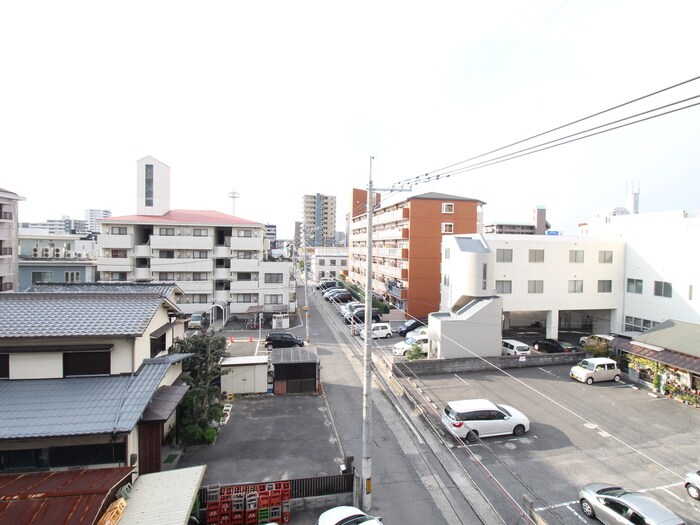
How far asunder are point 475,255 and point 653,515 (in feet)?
59.0

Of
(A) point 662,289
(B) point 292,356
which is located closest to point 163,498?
(B) point 292,356

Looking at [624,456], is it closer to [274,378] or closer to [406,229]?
[274,378]

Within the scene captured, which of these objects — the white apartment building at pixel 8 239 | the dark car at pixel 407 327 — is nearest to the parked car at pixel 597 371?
the dark car at pixel 407 327

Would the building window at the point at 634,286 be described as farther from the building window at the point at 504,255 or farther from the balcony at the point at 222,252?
the balcony at the point at 222,252

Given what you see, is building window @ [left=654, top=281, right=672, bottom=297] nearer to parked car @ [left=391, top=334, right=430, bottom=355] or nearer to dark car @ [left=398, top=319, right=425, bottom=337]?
parked car @ [left=391, top=334, right=430, bottom=355]

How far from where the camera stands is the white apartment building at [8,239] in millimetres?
28328

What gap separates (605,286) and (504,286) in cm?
803

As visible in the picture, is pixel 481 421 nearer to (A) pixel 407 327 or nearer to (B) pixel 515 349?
(B) pixel 515 349

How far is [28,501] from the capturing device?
26.5ft

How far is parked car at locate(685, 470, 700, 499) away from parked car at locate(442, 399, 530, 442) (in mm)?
4793

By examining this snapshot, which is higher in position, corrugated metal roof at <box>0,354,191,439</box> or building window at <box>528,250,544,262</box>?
building window at <box>528,250,544,262</box>

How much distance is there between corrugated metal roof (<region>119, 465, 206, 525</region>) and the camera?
333 inches

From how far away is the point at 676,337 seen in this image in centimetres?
2050

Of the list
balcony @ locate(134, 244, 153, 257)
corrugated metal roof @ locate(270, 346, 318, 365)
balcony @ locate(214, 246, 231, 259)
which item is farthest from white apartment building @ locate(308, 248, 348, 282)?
corrugated metal roof @ locate(270, 346, 318, 365)
